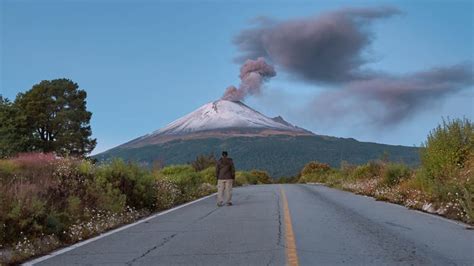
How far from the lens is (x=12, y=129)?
47.6 m

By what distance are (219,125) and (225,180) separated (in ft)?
491

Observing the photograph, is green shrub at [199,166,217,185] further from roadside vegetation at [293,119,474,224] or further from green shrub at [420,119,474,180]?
green shrub at [420,119,474,180]

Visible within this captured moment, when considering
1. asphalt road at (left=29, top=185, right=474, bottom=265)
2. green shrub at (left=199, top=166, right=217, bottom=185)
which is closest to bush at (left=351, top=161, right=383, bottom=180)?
green shrub at (left=199, top=166, right=217, bottom=185)

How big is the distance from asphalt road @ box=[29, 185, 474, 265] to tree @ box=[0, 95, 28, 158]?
3427 cm

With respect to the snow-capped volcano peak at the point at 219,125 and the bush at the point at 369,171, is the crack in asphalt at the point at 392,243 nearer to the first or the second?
the bush at the point at 369,171

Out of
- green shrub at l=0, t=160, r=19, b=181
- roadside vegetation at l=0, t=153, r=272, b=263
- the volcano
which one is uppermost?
the volcano

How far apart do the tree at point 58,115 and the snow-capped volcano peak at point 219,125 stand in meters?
106

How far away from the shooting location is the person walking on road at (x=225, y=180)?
2034 cm

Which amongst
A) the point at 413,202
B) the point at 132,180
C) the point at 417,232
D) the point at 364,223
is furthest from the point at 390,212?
the point at 132,180

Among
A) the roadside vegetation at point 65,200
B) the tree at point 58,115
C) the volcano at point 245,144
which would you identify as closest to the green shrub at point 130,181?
the roadside vegetation at point 65,200

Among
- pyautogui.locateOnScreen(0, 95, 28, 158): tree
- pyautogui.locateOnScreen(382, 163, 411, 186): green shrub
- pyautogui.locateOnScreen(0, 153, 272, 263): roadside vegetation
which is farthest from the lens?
pyautogui.locateOnScreen(0, 95, 28, 158): tree

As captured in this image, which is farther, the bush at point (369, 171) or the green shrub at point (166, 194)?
the bush at point (369, 171)

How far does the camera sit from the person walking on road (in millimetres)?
20344

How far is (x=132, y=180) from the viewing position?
16.9 m
